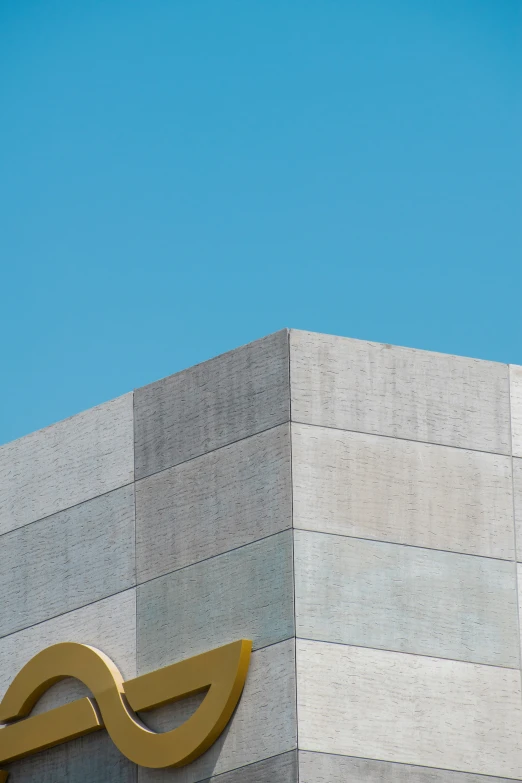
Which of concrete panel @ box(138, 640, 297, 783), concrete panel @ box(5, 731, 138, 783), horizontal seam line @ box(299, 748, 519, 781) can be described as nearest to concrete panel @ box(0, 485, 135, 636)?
concrete panel @ box(5, 731, 138, 783)

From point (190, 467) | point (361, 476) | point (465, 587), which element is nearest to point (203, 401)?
point (190, 467)

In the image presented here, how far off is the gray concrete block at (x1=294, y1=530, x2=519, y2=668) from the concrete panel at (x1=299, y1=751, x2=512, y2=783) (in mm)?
1158

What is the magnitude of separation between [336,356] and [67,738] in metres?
5.09

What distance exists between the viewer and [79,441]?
20.2 meters

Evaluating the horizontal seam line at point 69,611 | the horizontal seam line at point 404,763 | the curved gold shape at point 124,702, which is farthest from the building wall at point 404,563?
the horizontal seam line at point 69,611

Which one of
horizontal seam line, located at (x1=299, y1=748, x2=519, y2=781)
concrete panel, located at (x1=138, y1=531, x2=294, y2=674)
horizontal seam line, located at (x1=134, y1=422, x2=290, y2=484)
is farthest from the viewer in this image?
horizontal seam line, located at (x1=134, y1=422, x2=290, y2=484)

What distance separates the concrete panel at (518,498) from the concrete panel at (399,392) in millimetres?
196

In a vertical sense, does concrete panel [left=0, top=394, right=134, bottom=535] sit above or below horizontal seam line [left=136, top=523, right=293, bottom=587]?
above

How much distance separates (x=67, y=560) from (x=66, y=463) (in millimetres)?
1147

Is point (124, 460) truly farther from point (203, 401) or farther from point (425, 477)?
point (425, 477)

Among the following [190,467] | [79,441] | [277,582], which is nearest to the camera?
[277,582]

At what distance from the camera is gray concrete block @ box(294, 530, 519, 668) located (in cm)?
1752

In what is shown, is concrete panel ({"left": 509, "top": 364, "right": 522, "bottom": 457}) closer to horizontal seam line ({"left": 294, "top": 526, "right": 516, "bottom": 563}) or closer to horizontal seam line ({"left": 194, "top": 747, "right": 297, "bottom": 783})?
horizontal seam line ({"left": 294, "top": 526, "right": 516, "bottom": 563})

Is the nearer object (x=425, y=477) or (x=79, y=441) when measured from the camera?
(x=425, y=477)
